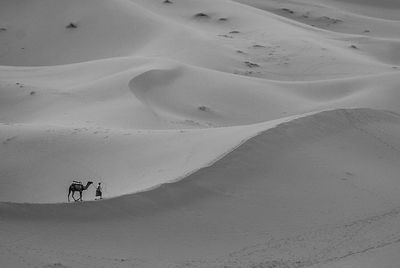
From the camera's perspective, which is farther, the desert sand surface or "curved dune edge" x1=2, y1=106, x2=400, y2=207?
"curved dune edge" x1=2, y1=106, x2=400, y2=207

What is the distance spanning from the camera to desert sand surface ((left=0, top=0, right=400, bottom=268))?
3.88 metres

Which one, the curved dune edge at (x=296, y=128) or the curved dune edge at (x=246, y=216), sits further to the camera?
the curved dune edge at (x=296, y=128)

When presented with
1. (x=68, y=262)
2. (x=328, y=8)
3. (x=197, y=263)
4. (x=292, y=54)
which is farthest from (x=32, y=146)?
(x=328, y=8)

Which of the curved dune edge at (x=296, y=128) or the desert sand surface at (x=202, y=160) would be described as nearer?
the desert sand surface at (x=202, y=160)

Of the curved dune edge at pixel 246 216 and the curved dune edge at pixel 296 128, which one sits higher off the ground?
the curved dune edge at pixel 296 128

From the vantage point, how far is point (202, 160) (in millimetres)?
4559

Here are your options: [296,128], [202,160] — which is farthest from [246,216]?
[296,128]

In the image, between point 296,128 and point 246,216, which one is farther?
point 296,128

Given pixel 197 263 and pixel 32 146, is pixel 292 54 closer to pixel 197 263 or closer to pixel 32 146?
pixel 32 146

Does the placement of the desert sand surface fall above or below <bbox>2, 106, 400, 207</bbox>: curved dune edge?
below

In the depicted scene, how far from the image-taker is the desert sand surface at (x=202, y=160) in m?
3.88

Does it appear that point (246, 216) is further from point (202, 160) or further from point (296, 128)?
point (296, 128)

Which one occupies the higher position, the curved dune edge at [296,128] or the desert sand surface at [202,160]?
the curved dune edge at [296,128]

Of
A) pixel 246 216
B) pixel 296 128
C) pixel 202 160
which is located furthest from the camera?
pixel 296 128
